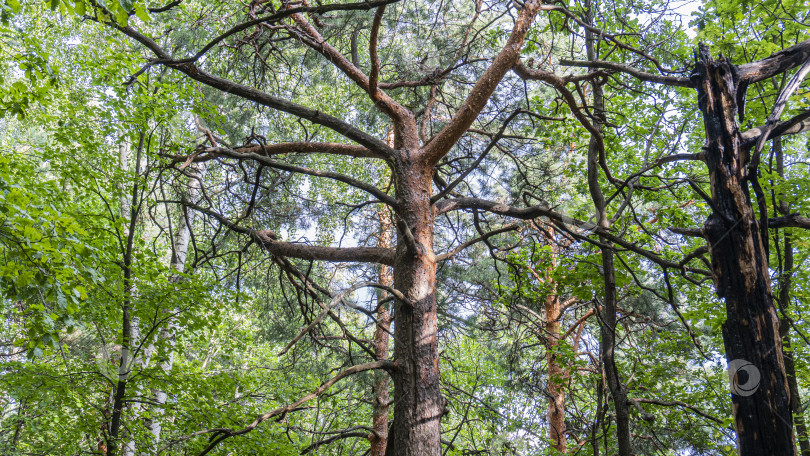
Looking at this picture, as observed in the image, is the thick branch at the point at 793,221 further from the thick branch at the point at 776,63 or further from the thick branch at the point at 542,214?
the thick branch at the point at 776,63

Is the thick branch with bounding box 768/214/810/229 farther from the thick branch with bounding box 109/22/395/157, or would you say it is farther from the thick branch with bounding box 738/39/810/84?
the thick branch with bounding box 109/22/395/157

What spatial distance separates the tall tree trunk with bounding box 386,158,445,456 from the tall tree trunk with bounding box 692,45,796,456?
1.95 meters

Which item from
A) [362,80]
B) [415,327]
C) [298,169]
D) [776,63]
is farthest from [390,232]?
[776,63]

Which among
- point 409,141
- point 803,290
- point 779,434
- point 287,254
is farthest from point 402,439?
point 803,290

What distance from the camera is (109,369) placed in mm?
4855

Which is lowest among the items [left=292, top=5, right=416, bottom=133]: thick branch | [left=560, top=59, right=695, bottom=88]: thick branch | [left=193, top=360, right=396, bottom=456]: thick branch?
[left=193, top=360, right=396, bottom=456]: thick branch

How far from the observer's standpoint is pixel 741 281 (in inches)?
92.3

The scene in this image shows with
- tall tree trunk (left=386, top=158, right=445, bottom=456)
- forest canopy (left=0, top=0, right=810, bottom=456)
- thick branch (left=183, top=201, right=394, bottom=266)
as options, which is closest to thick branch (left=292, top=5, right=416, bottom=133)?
forest canopy (left=0, top=0, right=810, bottom=456)

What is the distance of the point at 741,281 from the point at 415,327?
223 centimetres

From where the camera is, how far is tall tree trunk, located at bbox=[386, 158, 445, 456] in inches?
140

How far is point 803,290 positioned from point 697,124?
314cm

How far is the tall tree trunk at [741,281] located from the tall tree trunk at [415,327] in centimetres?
195

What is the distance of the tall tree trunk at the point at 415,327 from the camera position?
3549 mm

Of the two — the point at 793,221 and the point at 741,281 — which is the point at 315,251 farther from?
the point at 793,221
